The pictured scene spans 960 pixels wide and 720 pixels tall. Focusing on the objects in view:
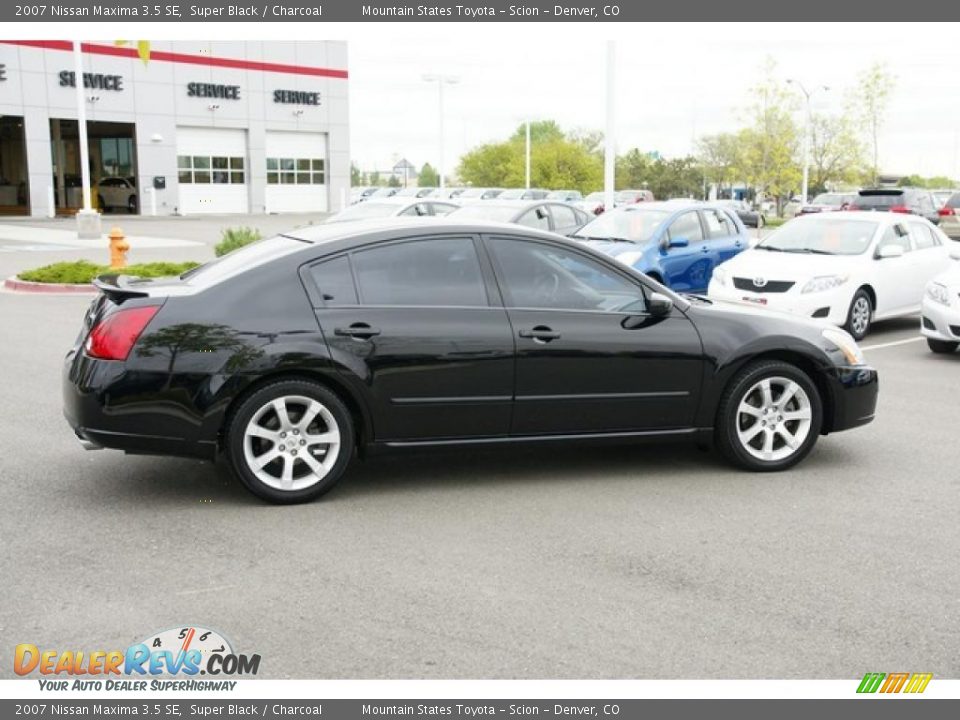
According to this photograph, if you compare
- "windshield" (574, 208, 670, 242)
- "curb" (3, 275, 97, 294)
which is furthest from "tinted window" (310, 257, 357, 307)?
"curb" (3, 275, 97, 294)

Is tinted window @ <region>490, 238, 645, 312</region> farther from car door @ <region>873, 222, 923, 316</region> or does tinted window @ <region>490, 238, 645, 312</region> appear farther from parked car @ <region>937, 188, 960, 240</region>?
parked car @ <region>937, 188, 960, 240</region>

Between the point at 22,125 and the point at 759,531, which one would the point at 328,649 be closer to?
the point at 759,531

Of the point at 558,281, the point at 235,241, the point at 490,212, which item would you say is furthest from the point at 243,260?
the point at 235,241

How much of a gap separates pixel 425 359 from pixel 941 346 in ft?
26.5

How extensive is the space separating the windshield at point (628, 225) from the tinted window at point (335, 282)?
8397mm

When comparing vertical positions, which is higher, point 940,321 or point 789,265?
point 789,265

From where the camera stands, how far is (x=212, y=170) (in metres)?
49.4

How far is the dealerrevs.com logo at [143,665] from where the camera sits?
3.78 metres

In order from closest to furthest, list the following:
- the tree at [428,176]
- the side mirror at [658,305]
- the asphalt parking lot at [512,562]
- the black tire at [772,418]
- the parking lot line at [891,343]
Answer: the asphalt parking lot at [512,562] → the side mirror at [658,305] → the black tire at [772,418] → the parking lot line at [891,343] → the tree at [428,176]

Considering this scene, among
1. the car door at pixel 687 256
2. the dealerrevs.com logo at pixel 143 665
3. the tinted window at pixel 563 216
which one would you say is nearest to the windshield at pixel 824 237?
the car door at pixel 687 256

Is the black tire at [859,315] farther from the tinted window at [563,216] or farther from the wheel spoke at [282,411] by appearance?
the wheel spoke at [282,411]

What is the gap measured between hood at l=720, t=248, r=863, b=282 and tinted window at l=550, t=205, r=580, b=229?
4.98 metres

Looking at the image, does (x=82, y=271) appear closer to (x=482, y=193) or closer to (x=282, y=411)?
(x=282, y=411)

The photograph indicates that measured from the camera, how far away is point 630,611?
4.40 metres
